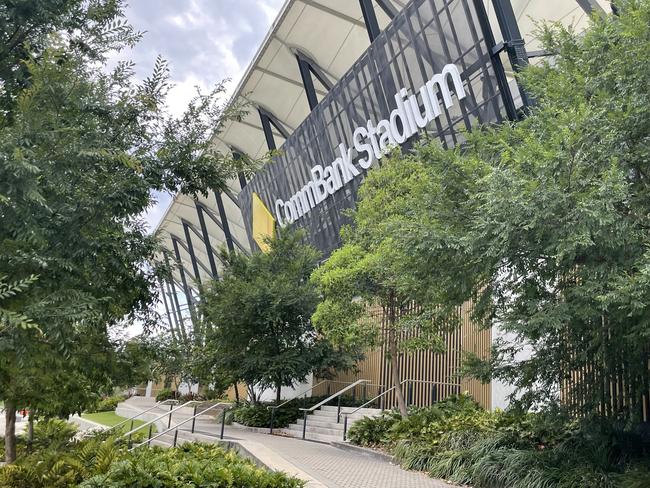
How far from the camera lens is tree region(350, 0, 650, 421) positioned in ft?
18.6

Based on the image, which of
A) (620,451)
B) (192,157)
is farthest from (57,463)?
(620,451)

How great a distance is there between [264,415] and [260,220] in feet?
51.1

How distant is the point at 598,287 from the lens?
5680 mm

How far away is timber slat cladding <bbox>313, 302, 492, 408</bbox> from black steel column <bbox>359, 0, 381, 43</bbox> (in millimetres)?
9732

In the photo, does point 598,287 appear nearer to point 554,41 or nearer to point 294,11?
point 554,41

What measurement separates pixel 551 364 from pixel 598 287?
3.23 m

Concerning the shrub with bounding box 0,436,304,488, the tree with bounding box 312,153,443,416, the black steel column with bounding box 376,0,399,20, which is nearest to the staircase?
the tree with bounding box 312,153,443,416

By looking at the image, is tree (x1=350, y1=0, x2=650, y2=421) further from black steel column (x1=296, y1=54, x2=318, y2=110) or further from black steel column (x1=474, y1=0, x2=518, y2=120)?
black steel column (x1=296, y1=54, x2=318, y2=110)

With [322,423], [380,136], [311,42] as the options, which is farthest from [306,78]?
[322,423]

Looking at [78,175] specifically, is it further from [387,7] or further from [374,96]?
[387,7]

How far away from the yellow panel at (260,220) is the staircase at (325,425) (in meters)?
14.6

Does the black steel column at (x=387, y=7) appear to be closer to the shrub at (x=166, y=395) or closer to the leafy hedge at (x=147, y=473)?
the leafy hedge at (x=147, y=473)

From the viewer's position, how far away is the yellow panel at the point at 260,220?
31.6 m

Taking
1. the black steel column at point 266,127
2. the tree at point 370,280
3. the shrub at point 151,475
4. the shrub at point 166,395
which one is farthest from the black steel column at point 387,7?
the shrub at point 166,395
